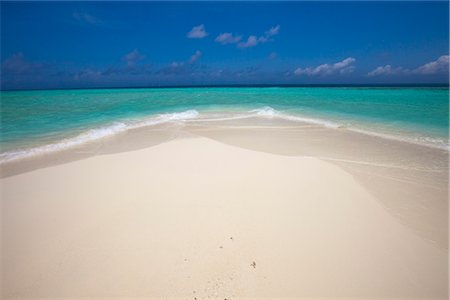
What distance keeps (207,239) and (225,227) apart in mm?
342

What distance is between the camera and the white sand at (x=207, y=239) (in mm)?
2404

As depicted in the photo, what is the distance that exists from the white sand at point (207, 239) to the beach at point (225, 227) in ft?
0.05

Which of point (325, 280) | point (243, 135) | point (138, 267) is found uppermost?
point (243, 135)

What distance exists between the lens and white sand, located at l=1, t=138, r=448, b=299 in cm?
240

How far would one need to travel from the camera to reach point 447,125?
10.1m

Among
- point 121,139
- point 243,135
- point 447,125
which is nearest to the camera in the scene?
point 121,139

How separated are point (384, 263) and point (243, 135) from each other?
255 inches

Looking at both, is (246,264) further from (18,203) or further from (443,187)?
(443,187)

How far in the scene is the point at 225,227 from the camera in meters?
3.23

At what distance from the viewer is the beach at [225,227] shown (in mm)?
2422

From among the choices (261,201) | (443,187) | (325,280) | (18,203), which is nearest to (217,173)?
(261,201)

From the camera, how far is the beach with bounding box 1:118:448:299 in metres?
2.42

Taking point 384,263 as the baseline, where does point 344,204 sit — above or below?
above

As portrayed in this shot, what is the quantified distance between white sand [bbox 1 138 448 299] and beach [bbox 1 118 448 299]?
0.01 meters
